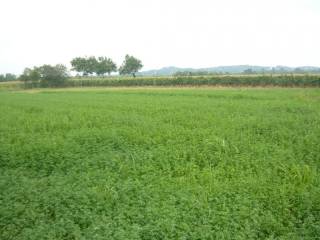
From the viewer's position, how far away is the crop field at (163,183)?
5.85 meters

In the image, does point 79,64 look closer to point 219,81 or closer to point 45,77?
point 45,77

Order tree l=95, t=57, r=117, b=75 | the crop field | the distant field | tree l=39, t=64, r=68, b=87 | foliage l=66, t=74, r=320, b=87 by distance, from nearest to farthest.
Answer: the crop field
foliage l=66, t=74, r=320, b=87
the distant field
tree l=39, t=64, r=68, b=87
tree l=95, t=57, r=117, b=75

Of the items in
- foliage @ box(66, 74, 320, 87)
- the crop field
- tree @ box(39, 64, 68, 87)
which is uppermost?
tree @ box(39, 64, 68, 87)

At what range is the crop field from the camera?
19.2ft

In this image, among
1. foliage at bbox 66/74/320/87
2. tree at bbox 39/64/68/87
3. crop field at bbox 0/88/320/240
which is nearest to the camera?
crop field at bbox 0/88/320/240

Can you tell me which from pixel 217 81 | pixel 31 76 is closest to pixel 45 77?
pixel 31 76

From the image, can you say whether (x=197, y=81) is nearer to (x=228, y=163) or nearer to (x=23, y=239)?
(x=228, y=163)

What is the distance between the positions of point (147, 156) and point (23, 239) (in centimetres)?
460

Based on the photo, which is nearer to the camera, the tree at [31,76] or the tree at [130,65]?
the tree at [31,76]

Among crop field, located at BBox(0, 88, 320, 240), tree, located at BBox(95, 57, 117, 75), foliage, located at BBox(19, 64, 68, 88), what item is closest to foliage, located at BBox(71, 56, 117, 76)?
tree, located at BBox(95, 57, 117, 75)

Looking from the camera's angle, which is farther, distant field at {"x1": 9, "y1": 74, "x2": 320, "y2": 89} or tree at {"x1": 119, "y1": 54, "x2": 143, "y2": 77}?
tree at {"x1": 119, "y1": 54, "x2": 143, "y2": 77}

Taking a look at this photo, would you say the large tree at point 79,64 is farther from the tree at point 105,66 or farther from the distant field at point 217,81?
the distant field at point 217,81

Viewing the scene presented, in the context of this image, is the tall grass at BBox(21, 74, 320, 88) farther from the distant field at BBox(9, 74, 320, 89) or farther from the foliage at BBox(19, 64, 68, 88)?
the foliage at BBox(19, 64, 68, 88)

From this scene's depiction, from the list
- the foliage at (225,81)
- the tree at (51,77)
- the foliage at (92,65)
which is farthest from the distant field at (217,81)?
the foliage at (92,65)
